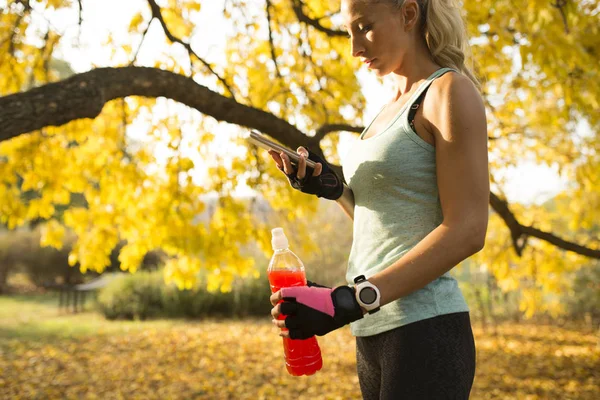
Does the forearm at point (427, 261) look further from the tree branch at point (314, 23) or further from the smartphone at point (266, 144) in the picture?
the tree branch at point (314, 23)

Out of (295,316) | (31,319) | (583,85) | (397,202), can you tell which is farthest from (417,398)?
(31,319)

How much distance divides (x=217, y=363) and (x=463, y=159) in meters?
7.95

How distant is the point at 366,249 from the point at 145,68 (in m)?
2.47

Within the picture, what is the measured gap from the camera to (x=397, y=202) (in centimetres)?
140

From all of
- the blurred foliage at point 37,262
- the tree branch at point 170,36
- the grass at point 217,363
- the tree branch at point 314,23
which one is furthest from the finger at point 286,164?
the blurred foliage at point 37,262

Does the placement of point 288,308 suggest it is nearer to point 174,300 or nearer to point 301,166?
point 301,166

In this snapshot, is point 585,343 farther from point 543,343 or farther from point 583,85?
point 583,85

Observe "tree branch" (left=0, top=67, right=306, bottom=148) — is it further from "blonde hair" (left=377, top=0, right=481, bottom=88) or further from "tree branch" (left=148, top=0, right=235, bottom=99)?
"blonde hair" (left=377, top=0, right=481, bottom=88)

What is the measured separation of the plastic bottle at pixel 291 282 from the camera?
1627mm

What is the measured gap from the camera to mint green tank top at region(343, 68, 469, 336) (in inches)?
53.0

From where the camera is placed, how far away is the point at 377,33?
144cm

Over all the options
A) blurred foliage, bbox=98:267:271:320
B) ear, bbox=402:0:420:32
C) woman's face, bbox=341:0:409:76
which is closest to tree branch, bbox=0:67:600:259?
woman's face, bbox=341:0:409:76

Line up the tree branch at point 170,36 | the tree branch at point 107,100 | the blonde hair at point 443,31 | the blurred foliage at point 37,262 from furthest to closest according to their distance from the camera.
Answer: the blurred foliage at point 37,262, the tree branch at point 170,36, the tree branch at point 107,100, the blonde hair at point 443,31

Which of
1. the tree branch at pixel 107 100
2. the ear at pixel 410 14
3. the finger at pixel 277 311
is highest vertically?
the tree branch at pixel 107 100
